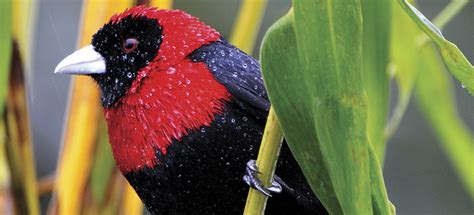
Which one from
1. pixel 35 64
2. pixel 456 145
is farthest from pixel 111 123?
pixel 35 64

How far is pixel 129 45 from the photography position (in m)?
1.60

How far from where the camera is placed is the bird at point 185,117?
1423 millimetres

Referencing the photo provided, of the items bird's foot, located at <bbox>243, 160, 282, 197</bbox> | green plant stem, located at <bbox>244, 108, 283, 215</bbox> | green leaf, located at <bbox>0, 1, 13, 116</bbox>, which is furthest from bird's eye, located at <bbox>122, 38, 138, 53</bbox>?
green plant stem, located at <bbox>244, 108, 283, 215</bbox>

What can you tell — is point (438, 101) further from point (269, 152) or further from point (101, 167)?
point (269, 152)

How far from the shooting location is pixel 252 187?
1038 millimetres

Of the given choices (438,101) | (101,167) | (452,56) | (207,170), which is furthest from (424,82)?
(452,56)

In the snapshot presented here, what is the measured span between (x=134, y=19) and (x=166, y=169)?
1.00ft

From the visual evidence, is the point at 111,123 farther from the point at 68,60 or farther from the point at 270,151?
the point at 270,151

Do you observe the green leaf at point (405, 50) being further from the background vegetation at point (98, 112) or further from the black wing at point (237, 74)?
the black wing at point (237, 74)

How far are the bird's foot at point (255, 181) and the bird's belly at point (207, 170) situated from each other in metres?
0.06

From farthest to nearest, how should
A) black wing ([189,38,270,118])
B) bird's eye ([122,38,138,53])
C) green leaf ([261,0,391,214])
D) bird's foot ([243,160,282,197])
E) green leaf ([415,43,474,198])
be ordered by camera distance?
1. green leaf ([415,43,474,198])
2. bird's eye ([122,38,138,53])
3. black wing ([189,38,270,118])
4. bird's foot ([243,160,282,197])
5. green leaf ([261,0,391,214])

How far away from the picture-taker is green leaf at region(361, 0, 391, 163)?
134 cm

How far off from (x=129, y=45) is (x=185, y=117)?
9.8 inches

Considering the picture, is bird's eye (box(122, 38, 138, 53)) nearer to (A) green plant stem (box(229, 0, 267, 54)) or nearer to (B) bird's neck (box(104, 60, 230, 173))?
(B) bird's neck (box(104, 60, 230, 173))
